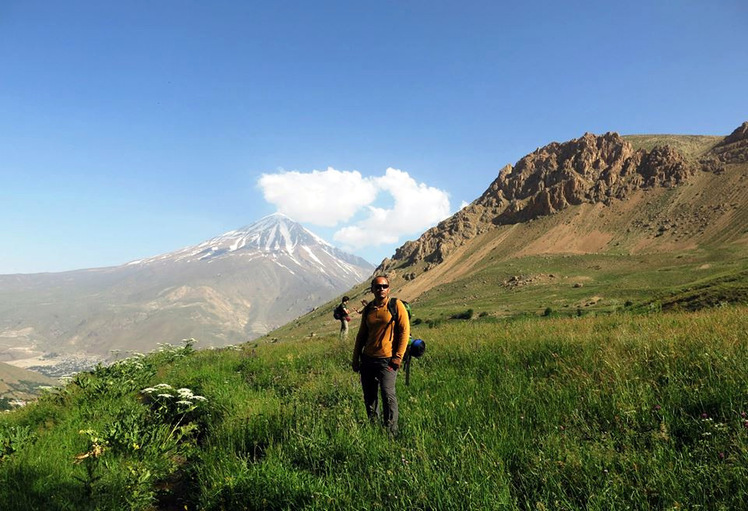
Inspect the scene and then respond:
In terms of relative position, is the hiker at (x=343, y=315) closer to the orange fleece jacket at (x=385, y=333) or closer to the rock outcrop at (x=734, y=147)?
the orange fleece jacket at (x=385, y=333)

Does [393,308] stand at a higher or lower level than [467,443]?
higher

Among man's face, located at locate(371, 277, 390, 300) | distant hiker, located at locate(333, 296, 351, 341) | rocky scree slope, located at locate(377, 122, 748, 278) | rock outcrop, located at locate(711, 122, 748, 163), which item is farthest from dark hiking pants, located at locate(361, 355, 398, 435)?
rock outcrop, located at locate(711, 122, 748, 163)

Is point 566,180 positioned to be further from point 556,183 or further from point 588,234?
point 588,234

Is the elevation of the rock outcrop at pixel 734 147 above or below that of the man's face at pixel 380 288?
above

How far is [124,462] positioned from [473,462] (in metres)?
4.22

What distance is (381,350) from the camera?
5176mm

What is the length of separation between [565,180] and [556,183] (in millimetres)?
9186

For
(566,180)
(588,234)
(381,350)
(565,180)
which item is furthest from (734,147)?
(381,350)

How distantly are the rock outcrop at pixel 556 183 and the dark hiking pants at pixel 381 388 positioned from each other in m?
147

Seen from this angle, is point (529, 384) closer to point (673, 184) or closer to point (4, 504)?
point (4, 504)

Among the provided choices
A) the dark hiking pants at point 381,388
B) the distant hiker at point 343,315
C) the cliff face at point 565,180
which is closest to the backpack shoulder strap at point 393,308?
the dark hiking pants at point 381,388

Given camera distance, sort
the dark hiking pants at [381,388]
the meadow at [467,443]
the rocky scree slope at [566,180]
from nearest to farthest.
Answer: the meadow at [467,443], the dark hiking pants at [381,388], the rocky scree slope at [566,180]

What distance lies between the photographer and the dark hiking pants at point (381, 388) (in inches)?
190

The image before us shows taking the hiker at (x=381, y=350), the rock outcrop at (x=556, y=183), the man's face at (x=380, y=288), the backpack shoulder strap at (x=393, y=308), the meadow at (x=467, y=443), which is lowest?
the meadow at (x=467, y=443)
